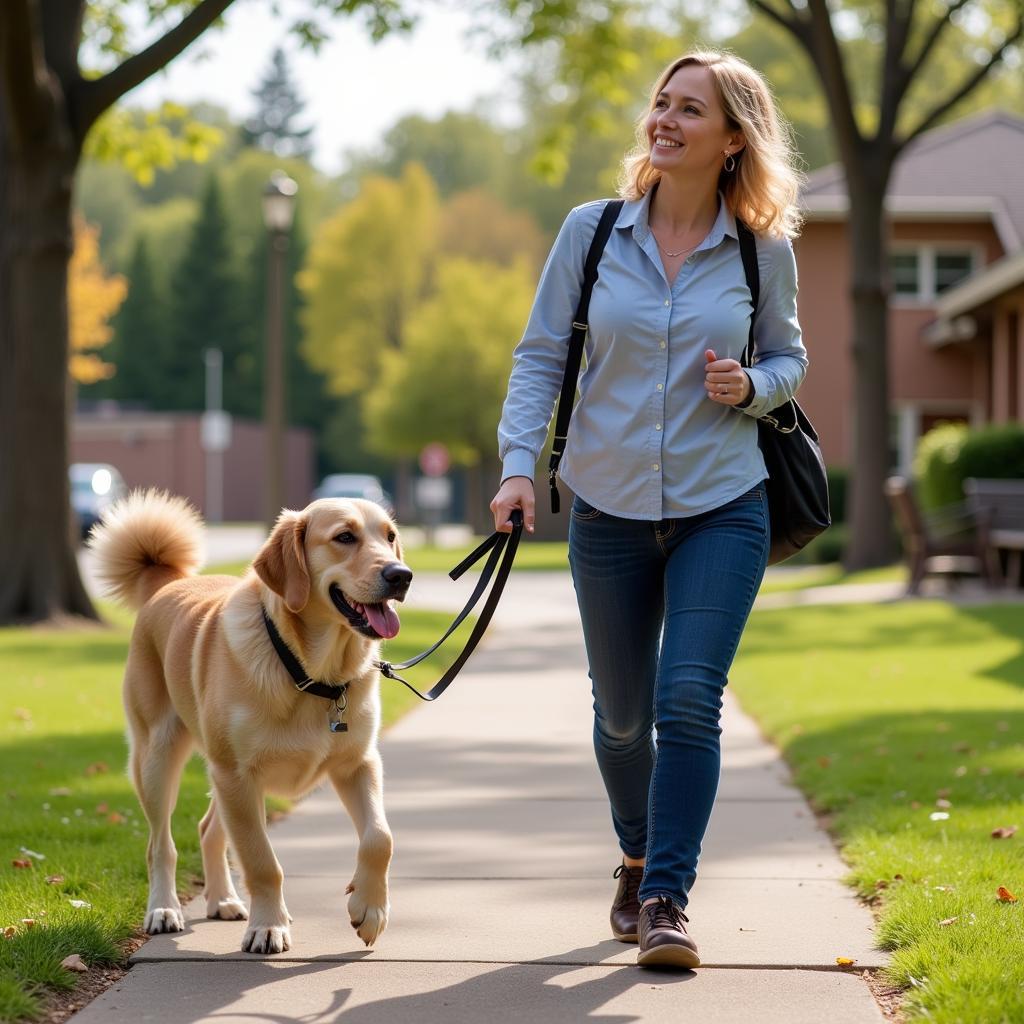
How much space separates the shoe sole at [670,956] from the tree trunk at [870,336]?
760 inches

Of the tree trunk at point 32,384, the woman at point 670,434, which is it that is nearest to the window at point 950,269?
the tree trunk at point 32,384

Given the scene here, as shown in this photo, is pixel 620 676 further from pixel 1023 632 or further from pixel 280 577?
pixel 1023 632

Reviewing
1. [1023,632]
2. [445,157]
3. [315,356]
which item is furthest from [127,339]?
[1023,632]

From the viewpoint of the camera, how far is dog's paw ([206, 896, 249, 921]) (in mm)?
5293

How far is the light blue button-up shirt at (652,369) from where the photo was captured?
→ 470 centimetres

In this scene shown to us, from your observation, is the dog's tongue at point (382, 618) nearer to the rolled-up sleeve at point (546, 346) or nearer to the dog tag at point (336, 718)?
the dog tag at point (336, 718)

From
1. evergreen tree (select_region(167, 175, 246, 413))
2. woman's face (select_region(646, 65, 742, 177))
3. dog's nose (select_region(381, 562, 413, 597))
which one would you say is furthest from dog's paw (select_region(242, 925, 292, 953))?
evergreen tree (select_region(167, 175, 246, 413))

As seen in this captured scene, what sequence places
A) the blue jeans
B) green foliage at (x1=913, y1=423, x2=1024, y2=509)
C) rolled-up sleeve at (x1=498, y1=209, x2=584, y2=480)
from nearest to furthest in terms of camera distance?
the blue jeans < rolled-up sleeve at (x1=498, y1=209, x2=584, y2=480) < green foliage at (x1=913, y1=423, x2=1024, y2=509)

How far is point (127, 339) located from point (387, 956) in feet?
238

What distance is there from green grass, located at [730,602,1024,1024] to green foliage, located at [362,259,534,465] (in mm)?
33084

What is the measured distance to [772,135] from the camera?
4.84 m

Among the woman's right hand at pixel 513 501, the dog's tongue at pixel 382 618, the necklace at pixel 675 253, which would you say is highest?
the necklace at pixel 675 253

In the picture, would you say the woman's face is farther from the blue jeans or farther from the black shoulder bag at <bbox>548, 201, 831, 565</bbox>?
the blue jeans

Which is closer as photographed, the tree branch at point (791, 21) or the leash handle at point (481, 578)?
the leash handle at point (481, 578)
